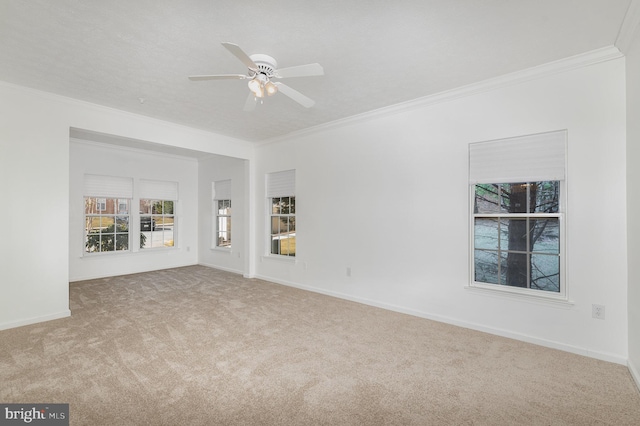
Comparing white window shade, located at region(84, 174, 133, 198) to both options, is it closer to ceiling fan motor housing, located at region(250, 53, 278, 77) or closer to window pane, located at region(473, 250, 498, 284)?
ceiling fan motor housing, located at region(250, 53, 278, 77)

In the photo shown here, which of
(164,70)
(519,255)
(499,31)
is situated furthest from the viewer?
(519,255)

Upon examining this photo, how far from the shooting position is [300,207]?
17.5 feet

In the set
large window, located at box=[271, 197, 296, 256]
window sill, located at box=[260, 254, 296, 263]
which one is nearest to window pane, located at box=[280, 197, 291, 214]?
large window, located at box=[271, 197, 296, 256]

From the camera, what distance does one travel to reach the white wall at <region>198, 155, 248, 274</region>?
261 inches

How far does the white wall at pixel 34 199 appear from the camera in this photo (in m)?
3.46

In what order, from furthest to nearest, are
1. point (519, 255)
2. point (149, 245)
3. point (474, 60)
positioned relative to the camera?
point (149, 245), point (519, 255), point (474, 60)

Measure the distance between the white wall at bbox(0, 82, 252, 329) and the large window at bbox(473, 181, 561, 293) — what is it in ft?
17.1

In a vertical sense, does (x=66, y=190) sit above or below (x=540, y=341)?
above

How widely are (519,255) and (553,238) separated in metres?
0.36

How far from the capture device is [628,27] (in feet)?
7.64

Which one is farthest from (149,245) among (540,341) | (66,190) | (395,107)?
(540,341)

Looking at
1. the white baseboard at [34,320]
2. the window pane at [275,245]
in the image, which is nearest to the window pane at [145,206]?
the window pane at [275,245]

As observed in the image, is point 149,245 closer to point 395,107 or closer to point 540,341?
point 395,107

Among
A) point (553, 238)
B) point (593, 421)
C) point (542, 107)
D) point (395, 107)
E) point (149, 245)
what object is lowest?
point (593, 421)
